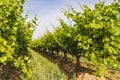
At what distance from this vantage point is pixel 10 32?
36.9ft

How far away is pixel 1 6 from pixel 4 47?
1.43 meters

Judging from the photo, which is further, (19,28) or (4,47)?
(19,28)

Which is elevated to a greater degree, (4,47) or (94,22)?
(94,22)

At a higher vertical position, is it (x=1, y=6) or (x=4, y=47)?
(x=1, y=6)

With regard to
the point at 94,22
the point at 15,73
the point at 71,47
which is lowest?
the point at 15,73

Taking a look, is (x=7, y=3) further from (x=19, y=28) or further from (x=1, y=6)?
(x=19, y=28)

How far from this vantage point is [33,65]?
15094 mm

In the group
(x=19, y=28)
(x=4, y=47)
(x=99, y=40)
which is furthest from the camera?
(x=99, y=40)

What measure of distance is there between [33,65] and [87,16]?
3.67m

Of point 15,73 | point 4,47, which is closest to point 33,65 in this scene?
point 15,73

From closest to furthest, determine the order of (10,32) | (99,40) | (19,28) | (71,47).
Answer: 1. (10,32)
2. (19,28)
3. (99,40)
4. (71,47)

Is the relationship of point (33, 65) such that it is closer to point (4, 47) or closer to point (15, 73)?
point (15, 73)

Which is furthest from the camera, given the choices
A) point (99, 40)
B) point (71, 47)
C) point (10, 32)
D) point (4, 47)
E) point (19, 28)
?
point (71, 47)

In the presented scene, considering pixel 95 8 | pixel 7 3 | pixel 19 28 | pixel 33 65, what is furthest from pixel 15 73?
pixel 7 3
